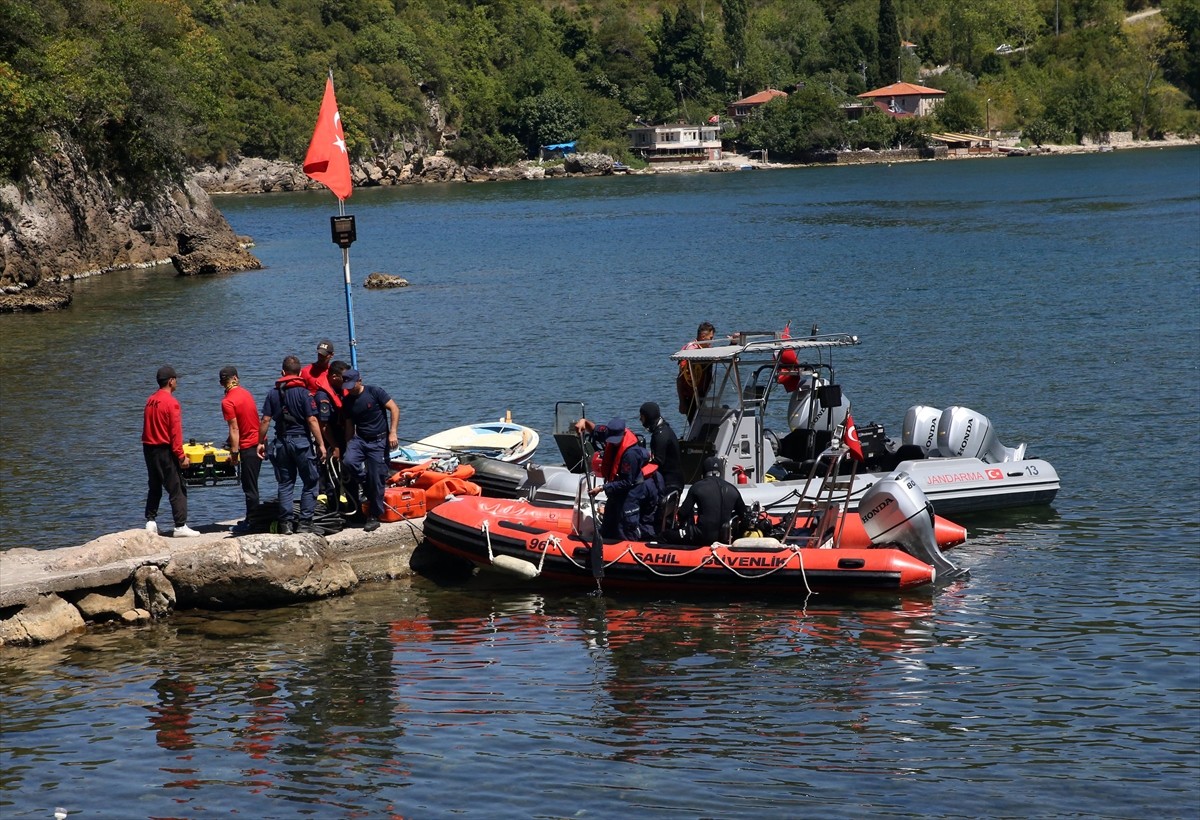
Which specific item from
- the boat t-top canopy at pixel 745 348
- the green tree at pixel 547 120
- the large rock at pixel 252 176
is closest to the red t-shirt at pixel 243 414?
the boat t-top canopy at pixel 745 348

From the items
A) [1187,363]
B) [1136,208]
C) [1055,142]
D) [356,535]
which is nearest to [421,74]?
[1055,142]

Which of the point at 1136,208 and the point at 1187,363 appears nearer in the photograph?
the point at 1187,363

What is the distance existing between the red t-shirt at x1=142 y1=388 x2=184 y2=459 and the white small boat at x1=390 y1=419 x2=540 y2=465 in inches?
142

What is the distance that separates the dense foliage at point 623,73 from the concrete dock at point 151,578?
290 ft

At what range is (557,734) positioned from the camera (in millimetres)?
10977

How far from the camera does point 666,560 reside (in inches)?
557

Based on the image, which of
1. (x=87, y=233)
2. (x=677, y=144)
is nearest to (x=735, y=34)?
(x=677, y=144)

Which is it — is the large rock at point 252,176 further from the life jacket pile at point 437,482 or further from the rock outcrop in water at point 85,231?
the life jacket pile at point 437,482

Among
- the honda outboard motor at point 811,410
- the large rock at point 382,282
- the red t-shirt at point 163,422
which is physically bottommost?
the honda outboard motor at point 811,410

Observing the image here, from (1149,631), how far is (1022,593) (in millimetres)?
1579

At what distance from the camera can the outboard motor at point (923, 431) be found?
59.7ft

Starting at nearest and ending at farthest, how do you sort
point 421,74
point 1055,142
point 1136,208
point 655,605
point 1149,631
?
1. point 1149,631
2. point 655,605
3. point 1136,208
4. point 421,74
5. point 1055,142

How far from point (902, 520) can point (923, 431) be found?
4254 mm

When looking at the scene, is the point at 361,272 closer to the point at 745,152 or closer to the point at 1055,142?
the point at 745,152
